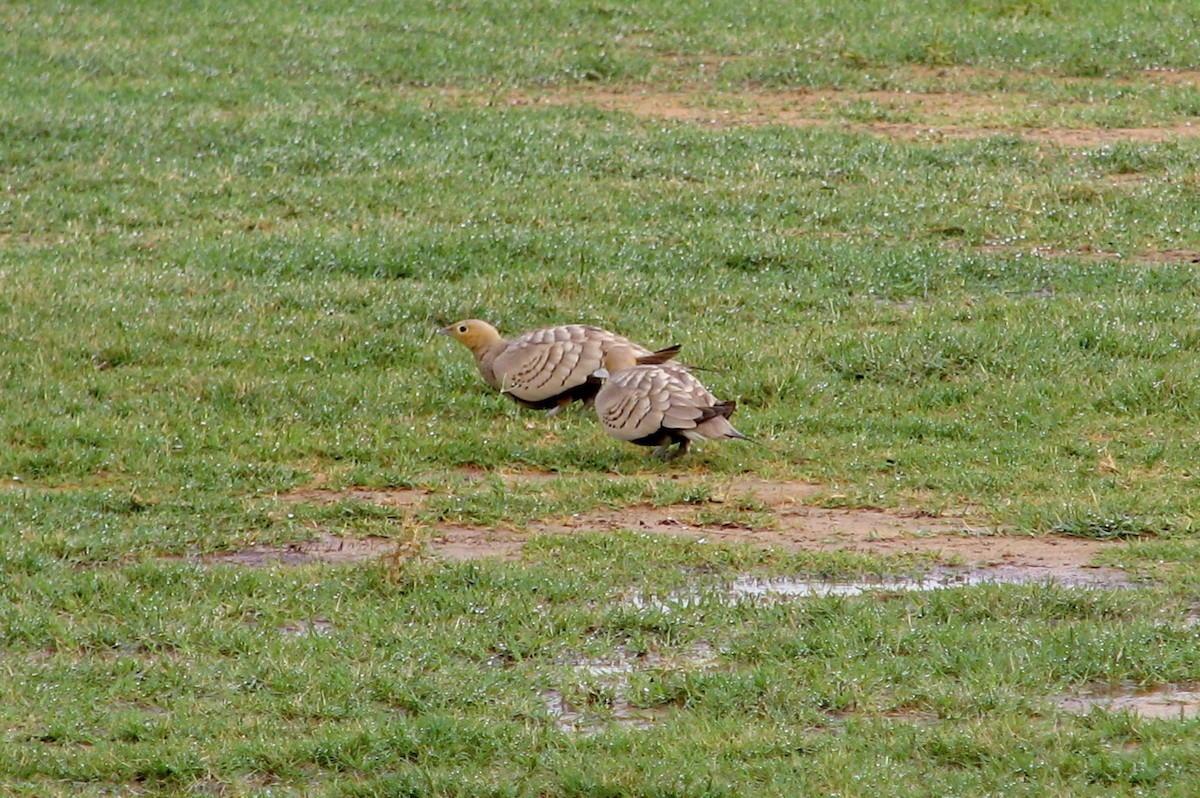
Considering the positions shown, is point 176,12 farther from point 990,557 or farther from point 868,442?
point 990,557

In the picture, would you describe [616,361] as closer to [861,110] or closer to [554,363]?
[554,363]

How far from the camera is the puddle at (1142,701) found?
5.78m

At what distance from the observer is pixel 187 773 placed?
18.1 feet

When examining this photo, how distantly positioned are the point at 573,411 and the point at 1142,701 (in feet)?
15.6

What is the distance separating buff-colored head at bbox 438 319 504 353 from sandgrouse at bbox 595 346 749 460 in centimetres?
129

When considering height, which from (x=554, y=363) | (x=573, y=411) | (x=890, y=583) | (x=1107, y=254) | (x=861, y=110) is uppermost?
(x=861, y=110)

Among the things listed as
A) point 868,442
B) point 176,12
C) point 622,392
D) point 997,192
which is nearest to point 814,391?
point 868,442

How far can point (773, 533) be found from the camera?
26.5 feet

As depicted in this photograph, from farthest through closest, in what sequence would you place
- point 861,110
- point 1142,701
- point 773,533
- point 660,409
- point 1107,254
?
point 861,110 < point 1107,254 < point 660,409 < point 773,533 < point 1142,701

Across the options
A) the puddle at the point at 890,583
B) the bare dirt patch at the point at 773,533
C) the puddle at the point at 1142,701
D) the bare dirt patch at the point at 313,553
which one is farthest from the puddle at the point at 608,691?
the bare dirt patch at the point at 313,553

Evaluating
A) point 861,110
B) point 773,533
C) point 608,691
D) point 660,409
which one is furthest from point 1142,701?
point 861,110

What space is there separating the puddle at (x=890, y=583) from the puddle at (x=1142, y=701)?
40.4 inches

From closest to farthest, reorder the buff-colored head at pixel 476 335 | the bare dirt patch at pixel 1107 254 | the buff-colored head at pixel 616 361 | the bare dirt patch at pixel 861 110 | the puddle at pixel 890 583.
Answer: the puddle at pixel 890 583, the buff-colored head at pixel 616 361, the buff-colored head at pixel 476 335, the bare dirt patch at pixel 1107 254, the bare dirt patch at pixel 861 110

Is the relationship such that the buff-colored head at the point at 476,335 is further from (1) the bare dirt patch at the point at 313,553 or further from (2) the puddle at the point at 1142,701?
(2) the puddle at the point at 1142,701
